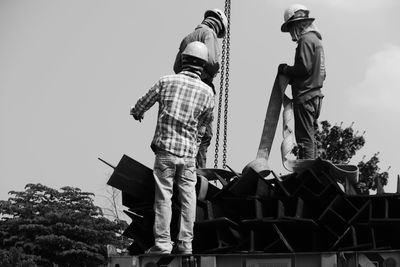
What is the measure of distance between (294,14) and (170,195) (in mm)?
2752

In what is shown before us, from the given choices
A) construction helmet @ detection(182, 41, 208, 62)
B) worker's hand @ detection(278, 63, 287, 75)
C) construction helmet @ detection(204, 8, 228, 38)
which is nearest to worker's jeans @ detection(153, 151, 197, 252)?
construction helmet @ detection(182, 41, 208, 62)

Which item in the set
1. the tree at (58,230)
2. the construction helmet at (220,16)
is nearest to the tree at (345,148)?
the construction helmet at (220,16)

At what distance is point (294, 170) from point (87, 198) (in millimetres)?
39192

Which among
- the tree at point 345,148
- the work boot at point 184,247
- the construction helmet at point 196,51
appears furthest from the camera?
the tree at point 345,148

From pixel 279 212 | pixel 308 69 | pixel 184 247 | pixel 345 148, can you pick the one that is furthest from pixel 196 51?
pixel 345 148

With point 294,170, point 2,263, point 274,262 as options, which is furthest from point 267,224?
point 2,263

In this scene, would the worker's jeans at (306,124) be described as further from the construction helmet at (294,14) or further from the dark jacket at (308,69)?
the construction helmet at (294,14)

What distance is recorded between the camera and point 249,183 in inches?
311

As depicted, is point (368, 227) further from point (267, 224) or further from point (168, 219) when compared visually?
point (168, 219)

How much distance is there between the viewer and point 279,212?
7.64 metres

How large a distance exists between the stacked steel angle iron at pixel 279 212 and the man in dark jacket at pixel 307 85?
136 cm

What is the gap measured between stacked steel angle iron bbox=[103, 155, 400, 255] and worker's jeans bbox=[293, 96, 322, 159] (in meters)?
1.29

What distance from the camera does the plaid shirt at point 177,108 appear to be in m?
7.97

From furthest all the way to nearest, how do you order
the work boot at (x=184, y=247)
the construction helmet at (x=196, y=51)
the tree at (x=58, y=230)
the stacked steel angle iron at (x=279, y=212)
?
the tree at (x=58, y=230)
the construction helmet at (x=196, y=51)
the work boot at (x=184, y=247)
the stacked steel angle iron at (x=279, y=212)
